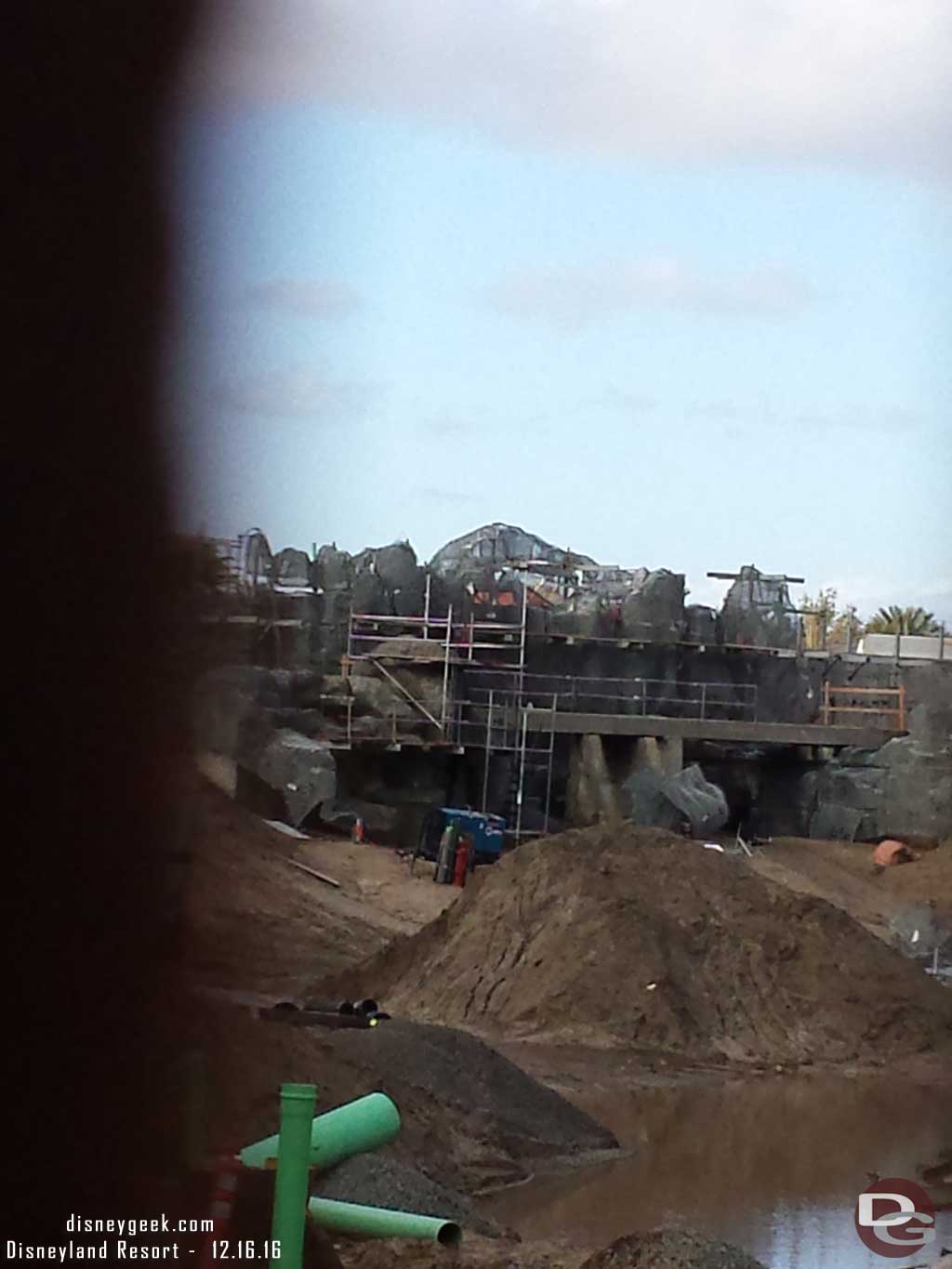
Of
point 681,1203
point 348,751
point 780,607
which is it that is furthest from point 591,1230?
point 780,607

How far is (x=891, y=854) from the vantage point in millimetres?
22797

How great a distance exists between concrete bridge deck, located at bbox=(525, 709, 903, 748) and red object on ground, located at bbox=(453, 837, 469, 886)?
295cm

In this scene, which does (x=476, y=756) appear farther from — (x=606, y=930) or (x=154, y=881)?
(x=154, y=881)

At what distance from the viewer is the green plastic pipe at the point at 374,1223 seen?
5.63 meters

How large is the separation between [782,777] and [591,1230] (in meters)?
15.9

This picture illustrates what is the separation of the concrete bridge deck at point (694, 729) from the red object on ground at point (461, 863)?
2.95 meters

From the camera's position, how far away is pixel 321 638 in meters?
21.2

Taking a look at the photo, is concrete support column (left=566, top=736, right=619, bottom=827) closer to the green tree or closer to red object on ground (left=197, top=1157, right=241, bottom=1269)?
the green tree


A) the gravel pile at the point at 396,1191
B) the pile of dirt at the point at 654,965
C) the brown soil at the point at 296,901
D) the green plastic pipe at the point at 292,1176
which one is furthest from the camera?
the brown soil at the point at 296,901

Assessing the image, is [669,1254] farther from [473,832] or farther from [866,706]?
[866,706]

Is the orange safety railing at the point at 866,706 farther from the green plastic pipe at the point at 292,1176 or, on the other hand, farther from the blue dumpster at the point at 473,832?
the green plastic pipe at the point at 292,1176

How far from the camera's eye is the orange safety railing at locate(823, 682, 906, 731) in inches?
963

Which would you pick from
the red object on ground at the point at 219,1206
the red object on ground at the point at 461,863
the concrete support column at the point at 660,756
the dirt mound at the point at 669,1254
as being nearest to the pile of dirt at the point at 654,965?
the red object on ground at the point at 461,863

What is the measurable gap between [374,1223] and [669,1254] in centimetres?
123
